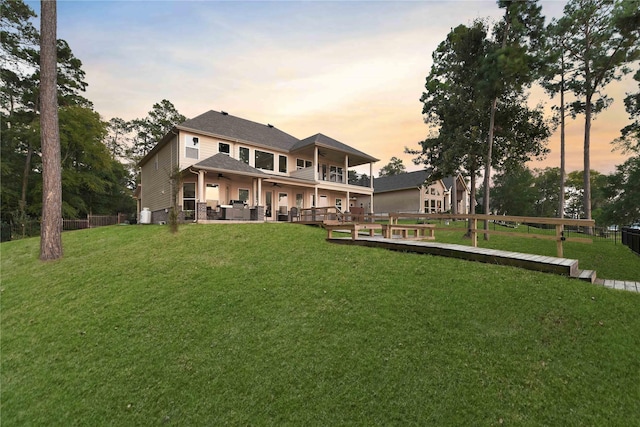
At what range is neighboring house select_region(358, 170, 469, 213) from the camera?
29.8m

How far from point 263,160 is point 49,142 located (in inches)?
450

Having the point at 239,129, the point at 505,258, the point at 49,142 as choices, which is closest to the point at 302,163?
the point at 239,129

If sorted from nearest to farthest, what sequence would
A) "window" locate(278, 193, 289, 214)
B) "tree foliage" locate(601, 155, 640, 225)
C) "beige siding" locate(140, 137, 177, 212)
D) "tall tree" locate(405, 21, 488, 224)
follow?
"tall tree" locate(405, 21, 488, 224), "beige siding" locate(140, 137, 177, 212), "tree foliage" locate(601, 155, 640, 225), "window" locate(278, 193, 289, 214)

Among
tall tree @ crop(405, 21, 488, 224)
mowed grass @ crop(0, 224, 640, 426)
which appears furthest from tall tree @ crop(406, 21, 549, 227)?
mowed grass @ crop(0, 224, 640, 426)

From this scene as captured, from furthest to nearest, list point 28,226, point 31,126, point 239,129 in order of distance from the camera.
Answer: point 31,126 → point 28,226 → point 239,129

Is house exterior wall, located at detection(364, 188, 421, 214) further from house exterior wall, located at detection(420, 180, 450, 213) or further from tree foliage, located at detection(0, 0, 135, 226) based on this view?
tree foliage, located at detection(0, 0, 135, 226)

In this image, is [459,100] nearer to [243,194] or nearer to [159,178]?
[243,194]

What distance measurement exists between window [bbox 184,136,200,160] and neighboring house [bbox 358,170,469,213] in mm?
18260

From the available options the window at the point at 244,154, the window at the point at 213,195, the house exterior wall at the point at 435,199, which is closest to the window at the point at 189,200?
the window at the point at 213,195

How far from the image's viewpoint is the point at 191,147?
15.2 meters

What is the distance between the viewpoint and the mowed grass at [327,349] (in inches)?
107

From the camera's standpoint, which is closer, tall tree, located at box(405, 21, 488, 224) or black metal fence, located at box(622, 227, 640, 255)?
black metal fence, located at box(622, 227, 640, 255)

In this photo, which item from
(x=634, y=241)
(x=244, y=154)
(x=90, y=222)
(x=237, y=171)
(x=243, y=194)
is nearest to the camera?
(x=634, y=241)

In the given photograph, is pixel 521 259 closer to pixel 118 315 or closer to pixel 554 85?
pixel 118 315
